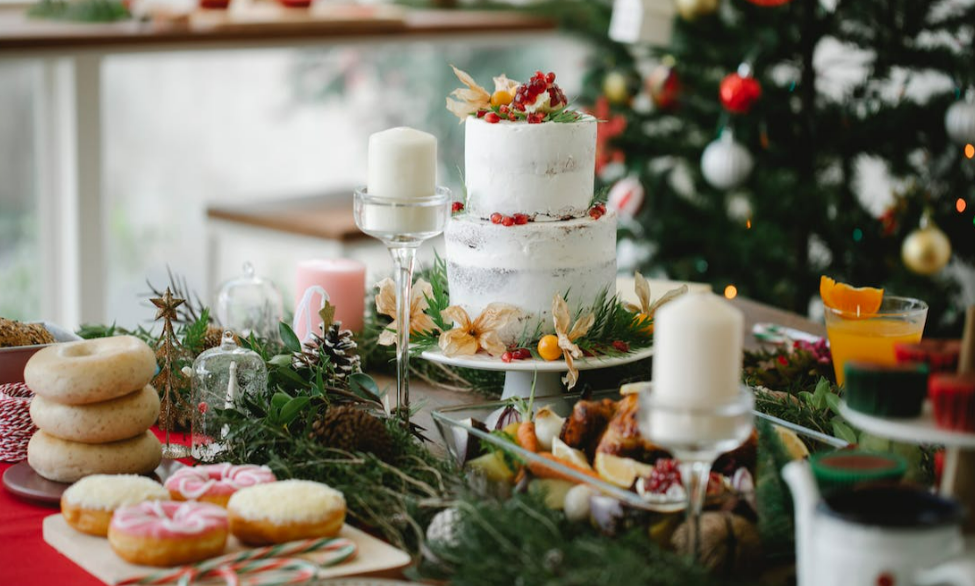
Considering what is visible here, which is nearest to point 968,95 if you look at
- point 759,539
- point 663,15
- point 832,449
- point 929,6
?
point 929,6

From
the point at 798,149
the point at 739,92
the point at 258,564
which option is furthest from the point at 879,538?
the point at 798,149

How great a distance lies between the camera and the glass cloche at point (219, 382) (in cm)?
129

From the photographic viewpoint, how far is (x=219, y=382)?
1.31 m

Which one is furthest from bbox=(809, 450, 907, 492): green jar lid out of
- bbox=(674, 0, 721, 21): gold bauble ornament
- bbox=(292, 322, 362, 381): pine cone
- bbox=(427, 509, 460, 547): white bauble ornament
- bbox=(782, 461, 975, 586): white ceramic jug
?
bbox=(674, 0, 721, 21): gold bauble ornament

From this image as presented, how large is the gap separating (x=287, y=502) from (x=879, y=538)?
19.5 inches

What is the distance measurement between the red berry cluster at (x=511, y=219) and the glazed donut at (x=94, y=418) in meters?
0.46

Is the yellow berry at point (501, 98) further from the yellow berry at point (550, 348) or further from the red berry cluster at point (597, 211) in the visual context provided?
the yellow berry at point (550, 348)

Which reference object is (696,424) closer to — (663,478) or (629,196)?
(663,478)

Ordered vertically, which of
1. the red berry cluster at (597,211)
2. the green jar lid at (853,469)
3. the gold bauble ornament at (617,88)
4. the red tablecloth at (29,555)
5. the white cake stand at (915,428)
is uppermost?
the gold bauble ornament at (617,88)

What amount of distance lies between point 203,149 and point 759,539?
10.3 ft

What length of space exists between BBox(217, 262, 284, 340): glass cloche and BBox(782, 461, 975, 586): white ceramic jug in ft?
3.26

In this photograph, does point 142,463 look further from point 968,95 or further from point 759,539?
point 968,95

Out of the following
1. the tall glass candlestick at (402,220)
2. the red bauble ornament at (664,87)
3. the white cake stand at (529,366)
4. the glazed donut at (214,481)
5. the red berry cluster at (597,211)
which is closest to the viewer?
the glazed donut at (214,481)

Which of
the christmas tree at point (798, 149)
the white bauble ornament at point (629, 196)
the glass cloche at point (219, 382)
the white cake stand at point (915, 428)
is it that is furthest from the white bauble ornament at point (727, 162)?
the white cake stand at point (915, 428)
